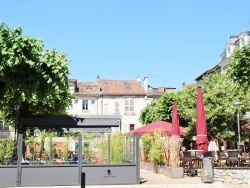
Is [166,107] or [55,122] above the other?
[166,107]

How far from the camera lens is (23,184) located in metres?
13.6

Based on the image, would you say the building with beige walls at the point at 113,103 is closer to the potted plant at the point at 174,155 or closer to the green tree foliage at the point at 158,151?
the green tree foliage at the point at 158,151

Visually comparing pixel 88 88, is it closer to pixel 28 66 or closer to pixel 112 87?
pixel 112 87

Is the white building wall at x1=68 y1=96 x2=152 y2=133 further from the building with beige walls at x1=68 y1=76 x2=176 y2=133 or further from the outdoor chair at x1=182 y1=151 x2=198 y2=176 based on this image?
the outdoor chair at x1=182 y1=151 x2=198 y2=176

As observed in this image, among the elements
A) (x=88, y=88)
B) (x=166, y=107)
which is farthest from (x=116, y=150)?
(x=88, y=88)

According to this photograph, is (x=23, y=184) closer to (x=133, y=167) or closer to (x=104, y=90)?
(x=133, y=167)

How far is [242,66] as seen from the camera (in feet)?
63.4

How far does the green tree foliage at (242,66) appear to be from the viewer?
756 inches

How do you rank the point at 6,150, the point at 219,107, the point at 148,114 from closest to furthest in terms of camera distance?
the point at 6,150
the point at 219,107
the point at 148,114

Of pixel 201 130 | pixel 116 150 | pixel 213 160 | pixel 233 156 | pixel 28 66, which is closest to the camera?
pixel 28 66

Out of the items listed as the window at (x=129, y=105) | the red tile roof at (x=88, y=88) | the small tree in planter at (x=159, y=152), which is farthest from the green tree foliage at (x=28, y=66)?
the red tile roof at (x=88, y=88)

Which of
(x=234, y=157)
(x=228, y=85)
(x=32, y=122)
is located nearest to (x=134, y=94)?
(x=228, y=85)

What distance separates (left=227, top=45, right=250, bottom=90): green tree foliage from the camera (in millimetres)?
19203

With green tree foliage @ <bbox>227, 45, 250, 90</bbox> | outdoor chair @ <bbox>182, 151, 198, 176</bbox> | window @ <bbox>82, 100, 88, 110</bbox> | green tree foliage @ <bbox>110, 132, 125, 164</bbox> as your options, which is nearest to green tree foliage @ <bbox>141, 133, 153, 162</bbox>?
outdoor chair @ <bbox>182, 151, 198, 176</bbox>
